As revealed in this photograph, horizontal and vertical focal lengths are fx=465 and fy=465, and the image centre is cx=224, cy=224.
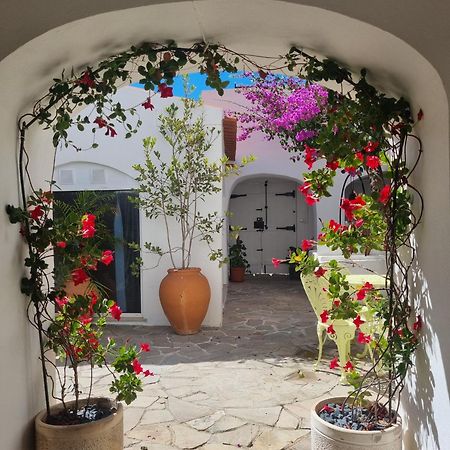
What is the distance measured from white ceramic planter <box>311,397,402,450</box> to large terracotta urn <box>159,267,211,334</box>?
374cm

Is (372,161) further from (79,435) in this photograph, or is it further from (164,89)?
(79,435)

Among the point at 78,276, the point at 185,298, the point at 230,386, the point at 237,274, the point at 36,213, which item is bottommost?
the point at 230,386

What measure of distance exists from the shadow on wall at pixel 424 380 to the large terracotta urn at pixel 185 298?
12.2ft

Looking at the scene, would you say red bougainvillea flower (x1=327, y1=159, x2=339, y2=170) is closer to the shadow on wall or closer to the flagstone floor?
the shadow on wall

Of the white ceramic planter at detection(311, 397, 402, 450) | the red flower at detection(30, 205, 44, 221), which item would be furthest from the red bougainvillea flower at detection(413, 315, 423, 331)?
the red flower at detection(30, 205, 44, 221)

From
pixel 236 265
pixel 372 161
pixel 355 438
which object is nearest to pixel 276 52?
pixel 372 161

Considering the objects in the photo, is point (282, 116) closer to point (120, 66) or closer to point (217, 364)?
point (217, 364)

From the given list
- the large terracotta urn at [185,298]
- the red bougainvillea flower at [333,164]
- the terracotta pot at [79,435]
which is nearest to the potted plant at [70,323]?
the terracotta pot at [79,435]

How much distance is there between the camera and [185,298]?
5887mm

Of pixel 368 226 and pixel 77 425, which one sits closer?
pixel 77 425

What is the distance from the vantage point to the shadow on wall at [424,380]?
2.02m

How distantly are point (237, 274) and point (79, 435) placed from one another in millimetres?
8609

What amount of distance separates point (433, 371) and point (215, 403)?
2111mm

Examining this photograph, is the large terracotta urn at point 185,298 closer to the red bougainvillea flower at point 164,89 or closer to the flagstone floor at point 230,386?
the flagstone floor at point 230,386
